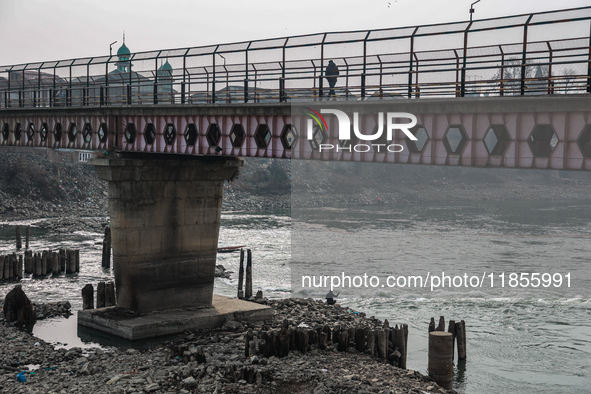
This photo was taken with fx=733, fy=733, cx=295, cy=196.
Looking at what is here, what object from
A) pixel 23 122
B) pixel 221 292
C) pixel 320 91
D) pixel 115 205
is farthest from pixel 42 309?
pixel 320 91

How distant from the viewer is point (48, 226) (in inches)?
2847

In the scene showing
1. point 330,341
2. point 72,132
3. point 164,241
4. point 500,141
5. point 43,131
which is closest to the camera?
point 500,141

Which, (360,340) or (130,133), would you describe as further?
(130,133)

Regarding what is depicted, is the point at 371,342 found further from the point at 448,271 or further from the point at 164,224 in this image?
the point at 448,271

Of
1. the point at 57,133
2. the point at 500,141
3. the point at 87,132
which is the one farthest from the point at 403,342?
the point at 57,133

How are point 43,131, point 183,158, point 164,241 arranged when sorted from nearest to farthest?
→ point 164,241
point 183,158
point 43,131

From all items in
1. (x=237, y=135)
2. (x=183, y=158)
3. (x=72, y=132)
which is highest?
(x=72, y=132)

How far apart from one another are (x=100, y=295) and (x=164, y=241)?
4.45 meters

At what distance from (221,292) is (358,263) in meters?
15.4

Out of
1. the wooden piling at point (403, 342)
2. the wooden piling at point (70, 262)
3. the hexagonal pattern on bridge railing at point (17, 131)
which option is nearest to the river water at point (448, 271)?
the wooden piling at point (70, 262)

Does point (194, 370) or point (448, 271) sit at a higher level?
point (448, 271)

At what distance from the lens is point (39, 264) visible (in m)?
46.5

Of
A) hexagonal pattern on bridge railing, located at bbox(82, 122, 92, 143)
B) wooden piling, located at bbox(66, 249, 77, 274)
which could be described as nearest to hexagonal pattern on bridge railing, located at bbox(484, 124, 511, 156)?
Result: hexagonal pattern on bridge railing, located at bbox(82, 122, 92, 143)

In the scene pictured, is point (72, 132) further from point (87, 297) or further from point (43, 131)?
point (87, 297)
